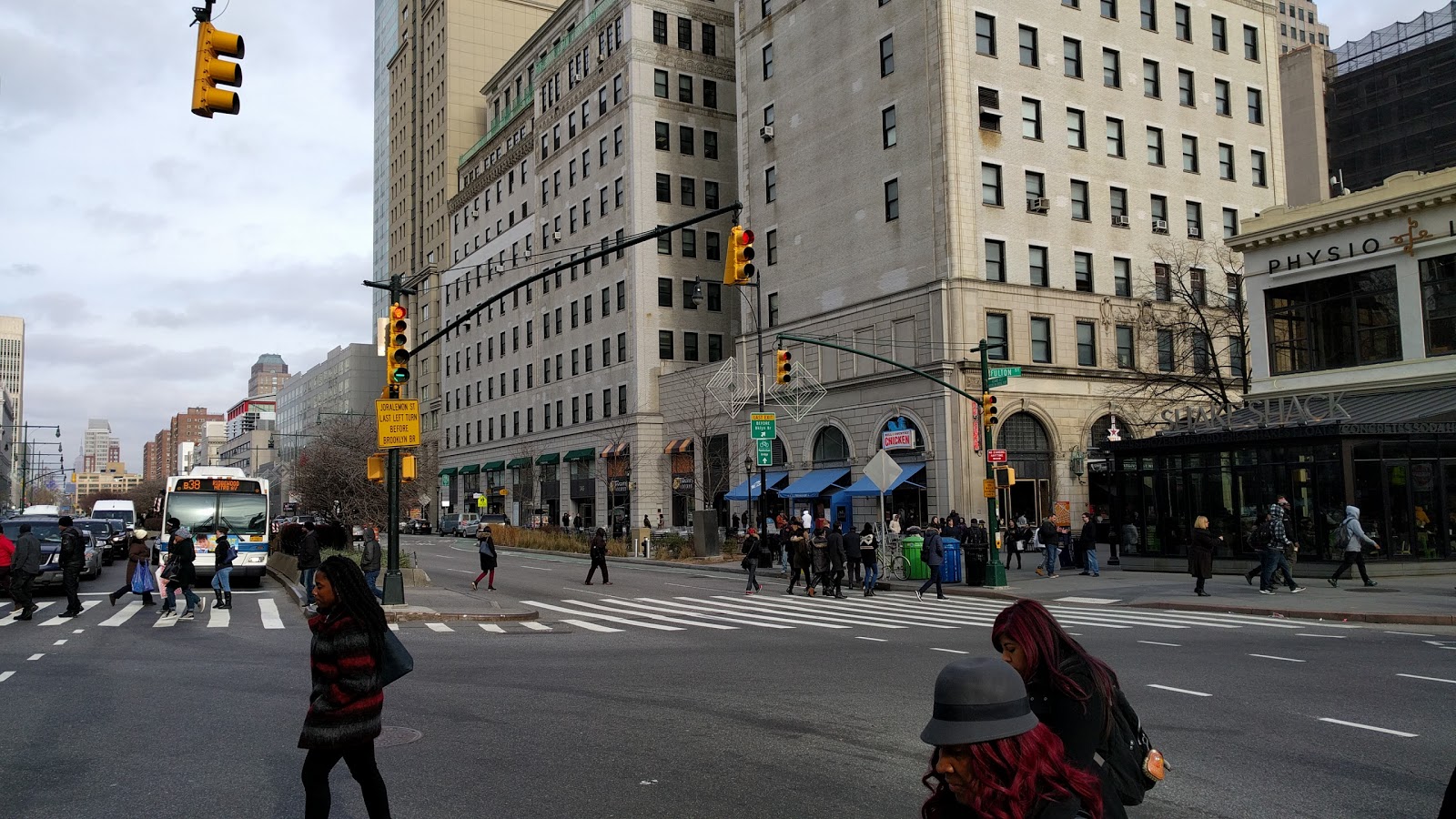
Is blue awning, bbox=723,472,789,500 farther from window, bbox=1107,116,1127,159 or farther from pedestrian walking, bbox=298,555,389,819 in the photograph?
pedestrian walking, bbox=298,555,389,819

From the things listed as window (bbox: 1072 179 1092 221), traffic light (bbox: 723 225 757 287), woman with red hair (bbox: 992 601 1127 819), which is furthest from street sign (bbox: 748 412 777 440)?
woman with red hair (bbox: 992 601 1127 819)

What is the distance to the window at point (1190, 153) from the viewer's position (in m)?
50.2

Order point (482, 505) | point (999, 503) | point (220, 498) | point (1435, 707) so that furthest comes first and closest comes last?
1. point (482, 505)
2. point (999, 503)
3. point (220, 498)
4. point (1435, 707)

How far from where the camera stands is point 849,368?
47.3 m

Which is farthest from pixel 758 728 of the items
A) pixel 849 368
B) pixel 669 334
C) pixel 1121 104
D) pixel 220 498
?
pixel 669 334

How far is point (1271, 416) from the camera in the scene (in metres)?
29.7

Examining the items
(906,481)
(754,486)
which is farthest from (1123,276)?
(754,486)

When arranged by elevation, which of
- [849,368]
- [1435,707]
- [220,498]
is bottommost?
[1435,707]

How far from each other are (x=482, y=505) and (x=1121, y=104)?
53.9m

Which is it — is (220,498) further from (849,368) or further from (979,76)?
(979,76)

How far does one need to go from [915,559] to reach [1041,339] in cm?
1822

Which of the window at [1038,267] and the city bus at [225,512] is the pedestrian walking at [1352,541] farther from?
the city bus at [225,512]

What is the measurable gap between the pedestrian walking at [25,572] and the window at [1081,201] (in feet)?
132

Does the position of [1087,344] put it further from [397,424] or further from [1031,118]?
[397,424]
